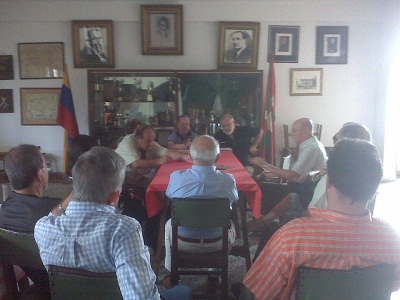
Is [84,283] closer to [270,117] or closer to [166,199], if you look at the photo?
[166,199]

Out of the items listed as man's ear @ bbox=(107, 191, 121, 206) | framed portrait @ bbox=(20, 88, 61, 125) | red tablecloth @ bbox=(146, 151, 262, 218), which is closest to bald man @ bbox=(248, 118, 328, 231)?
red tablecloth @ bbox=(146, 151, 262, 218)

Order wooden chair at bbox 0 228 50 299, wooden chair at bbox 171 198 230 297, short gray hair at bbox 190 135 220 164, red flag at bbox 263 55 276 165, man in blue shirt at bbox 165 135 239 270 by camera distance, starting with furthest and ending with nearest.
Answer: red flag at bbox 263 55 276 165, short gray hair at bbox 190 135 220 164, man in blue shirt at bbox 165 135 239 270, wooden chair at bbox 171 198 230 297, wooden chair at bbox 0 228 50 299

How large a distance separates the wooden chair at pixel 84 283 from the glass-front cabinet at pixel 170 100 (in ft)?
15.5

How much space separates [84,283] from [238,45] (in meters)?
5.21

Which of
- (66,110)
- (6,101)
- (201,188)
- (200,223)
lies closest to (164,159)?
(201,188)

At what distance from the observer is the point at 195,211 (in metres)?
2.25

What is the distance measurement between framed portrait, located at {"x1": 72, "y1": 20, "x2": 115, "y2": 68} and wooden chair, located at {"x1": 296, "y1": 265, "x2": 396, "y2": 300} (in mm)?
5294

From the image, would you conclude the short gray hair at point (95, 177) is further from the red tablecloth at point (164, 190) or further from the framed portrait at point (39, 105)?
the framed portrait at point (39, 105)

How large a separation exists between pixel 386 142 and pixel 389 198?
1.23 meters

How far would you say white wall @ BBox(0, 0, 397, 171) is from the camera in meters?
5.86

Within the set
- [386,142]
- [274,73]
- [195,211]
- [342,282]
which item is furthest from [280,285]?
[386,142]

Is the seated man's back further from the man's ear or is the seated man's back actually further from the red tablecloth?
the red tablecloth

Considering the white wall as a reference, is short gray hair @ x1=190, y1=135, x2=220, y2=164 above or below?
below

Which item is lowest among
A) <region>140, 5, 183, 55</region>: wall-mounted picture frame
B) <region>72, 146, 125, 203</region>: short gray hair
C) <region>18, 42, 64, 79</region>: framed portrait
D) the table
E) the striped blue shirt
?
the table
